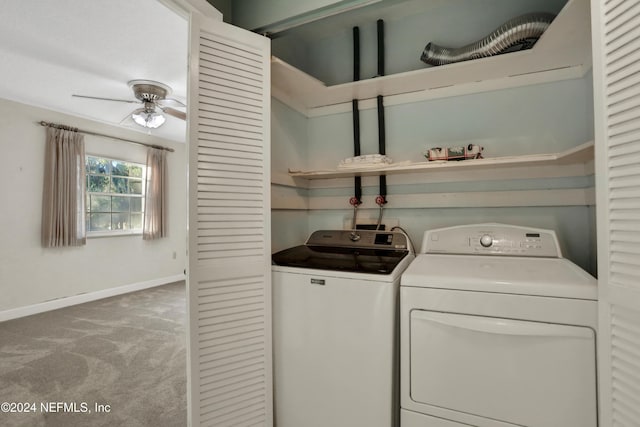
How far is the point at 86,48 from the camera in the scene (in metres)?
2.45

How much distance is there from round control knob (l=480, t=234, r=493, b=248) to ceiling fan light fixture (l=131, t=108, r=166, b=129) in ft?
10.9

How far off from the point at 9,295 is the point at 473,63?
203 inches

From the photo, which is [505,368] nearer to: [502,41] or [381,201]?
[381,201]

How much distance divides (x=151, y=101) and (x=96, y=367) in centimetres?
255

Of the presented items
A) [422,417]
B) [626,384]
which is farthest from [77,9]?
[626,384]

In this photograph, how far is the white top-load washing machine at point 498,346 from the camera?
1.03 metres

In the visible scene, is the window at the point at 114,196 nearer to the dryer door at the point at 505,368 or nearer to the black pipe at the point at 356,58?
the black pipe at the point at 356,58

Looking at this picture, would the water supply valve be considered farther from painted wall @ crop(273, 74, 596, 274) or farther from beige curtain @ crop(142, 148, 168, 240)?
beige curtain @ crop(142, 148, 168, 240)

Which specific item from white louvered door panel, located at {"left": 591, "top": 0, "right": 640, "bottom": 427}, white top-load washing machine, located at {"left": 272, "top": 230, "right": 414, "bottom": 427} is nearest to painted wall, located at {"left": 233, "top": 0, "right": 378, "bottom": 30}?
white louvered door panel, located at {"left": 591, "top": 0, "right": 640, "bottom": 427}

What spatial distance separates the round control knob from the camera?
1631mm

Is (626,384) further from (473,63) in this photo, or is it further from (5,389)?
(5,389)

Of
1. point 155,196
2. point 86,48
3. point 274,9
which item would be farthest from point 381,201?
point 155,196

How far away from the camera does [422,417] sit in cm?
122

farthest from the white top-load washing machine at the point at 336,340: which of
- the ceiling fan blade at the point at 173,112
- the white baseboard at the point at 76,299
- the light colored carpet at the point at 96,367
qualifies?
the white baseboard at the point at 76,299
